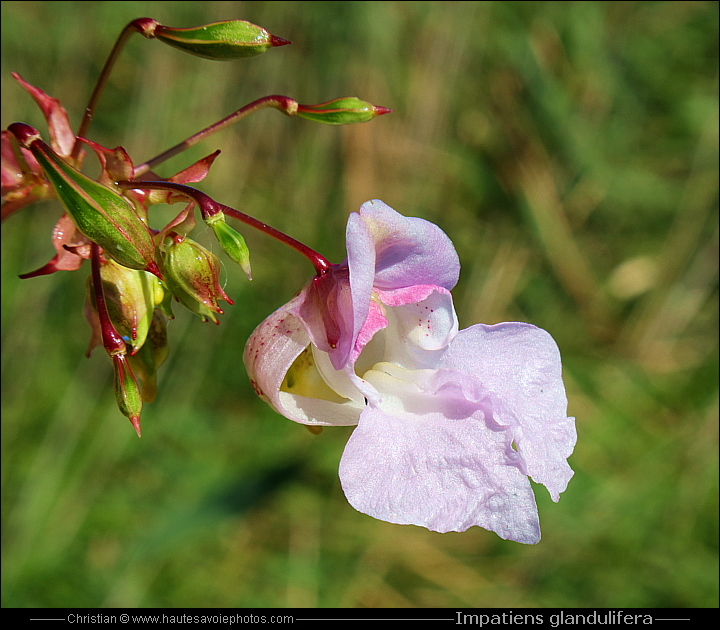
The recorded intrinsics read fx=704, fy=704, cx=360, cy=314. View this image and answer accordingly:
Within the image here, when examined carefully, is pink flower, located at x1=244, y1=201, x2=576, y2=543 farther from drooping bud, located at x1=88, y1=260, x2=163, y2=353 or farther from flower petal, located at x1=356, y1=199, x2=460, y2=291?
drooping bud, located at x1=88, y1=260, x2=163, y2=353

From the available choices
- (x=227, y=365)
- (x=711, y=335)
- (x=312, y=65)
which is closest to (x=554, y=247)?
(x=711, y=335)

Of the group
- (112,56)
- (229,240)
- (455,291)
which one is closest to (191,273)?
(229,240)

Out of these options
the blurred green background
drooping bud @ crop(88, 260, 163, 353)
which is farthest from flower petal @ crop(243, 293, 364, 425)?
the blurred green background

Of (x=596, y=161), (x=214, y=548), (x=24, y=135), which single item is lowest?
(x=214, y=548)

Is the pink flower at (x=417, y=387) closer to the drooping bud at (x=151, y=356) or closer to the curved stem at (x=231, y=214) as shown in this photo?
the curved stem at (x=231, y=214)
